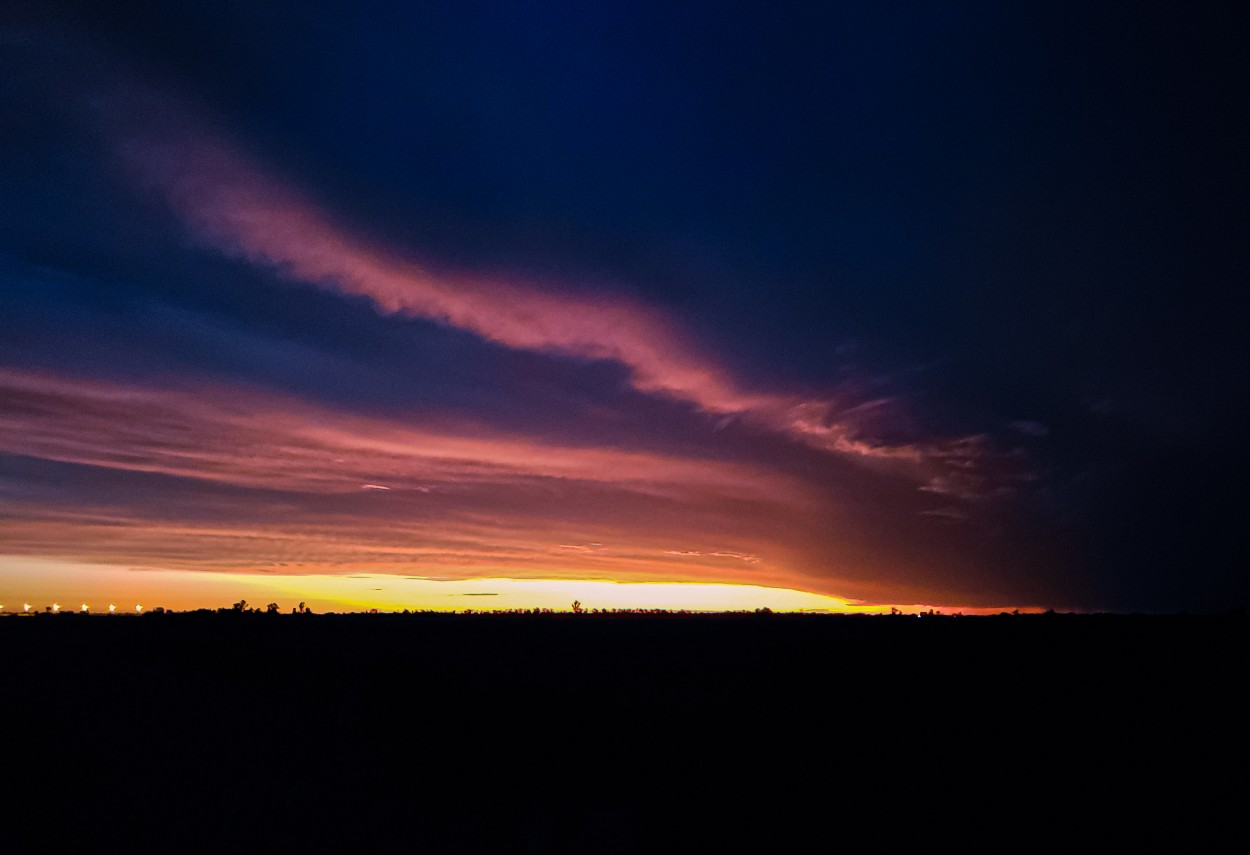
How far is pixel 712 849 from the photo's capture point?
12867mm

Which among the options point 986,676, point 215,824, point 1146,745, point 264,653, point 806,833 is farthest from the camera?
point 264,653

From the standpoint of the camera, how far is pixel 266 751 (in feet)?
57.7

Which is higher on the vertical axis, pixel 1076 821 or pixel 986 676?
pixel 986 676

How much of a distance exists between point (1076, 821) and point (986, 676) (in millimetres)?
16004

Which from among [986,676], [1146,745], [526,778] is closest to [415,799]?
[526,778]

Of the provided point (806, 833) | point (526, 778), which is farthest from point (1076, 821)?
point (526, 778)

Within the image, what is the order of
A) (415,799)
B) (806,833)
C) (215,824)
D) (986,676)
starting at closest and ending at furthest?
(215,824) < (806,833) < (415,799) < (986,676)

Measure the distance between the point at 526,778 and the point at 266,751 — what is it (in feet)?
19.7

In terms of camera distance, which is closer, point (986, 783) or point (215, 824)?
point (215, 824)

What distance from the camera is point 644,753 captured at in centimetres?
1933

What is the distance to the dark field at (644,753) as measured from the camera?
1347 centimetres

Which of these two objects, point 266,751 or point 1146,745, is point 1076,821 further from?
point 266,751

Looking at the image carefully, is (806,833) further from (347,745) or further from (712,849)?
(347,745)

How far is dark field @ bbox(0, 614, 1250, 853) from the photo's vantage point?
13.5 metres
